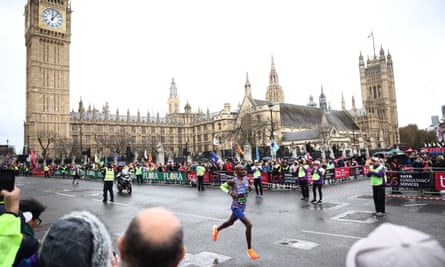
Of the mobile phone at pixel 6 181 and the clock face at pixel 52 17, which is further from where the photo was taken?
the clock face at pixel 52 17

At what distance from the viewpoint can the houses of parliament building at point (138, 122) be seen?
226 feet

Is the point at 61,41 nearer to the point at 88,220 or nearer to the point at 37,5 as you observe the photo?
the point at 37,5

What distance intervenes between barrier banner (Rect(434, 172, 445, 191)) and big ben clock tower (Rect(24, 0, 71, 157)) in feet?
259

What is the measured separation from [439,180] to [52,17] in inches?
3735

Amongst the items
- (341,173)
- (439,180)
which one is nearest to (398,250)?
(439,180)

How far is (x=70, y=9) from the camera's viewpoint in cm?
8919

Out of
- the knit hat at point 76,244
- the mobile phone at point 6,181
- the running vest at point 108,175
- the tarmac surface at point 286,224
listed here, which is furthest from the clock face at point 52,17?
→ the knit hat at point 76,244

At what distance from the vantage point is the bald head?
1684 millimetres

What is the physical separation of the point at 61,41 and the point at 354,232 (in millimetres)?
94297

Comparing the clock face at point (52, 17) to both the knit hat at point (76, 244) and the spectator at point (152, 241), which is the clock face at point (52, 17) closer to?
the knit hat at point (76, 244)

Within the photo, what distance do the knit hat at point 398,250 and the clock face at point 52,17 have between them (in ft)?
322

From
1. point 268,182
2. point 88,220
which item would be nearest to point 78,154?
point 268,182

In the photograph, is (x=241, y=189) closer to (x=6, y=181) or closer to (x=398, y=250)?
(x=6, y=181)

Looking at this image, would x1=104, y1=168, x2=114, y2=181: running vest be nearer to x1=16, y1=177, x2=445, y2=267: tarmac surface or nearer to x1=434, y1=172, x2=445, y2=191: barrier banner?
x1=16, y1=177, x2=445, y2=267: tarmac surface
